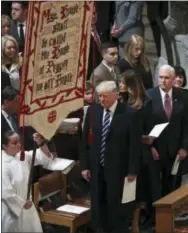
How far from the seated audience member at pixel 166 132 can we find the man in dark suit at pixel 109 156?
16 centimetres

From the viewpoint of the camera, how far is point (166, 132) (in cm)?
535

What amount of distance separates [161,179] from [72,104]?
2.88 ft

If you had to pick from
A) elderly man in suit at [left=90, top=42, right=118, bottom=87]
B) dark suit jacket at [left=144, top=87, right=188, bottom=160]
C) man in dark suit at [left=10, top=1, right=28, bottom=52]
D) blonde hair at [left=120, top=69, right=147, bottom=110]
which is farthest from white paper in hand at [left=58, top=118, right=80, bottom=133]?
man in dark suit at [left=10, top=1, right=28, bottom=52]

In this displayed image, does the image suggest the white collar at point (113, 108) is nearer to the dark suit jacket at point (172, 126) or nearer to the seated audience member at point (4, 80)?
the dark suit jacket at point (172, 126)

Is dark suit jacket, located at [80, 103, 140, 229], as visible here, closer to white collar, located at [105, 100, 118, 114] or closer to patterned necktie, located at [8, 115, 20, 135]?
white collar, located at [105, 100, 118, 114]

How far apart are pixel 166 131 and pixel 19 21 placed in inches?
Result: 51.6

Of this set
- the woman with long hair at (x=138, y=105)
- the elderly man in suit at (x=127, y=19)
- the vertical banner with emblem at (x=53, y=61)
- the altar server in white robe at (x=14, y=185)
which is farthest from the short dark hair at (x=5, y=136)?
the elderly man in suit at (x=127, y=19)

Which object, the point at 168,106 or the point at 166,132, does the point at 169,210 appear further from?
the point at 168,106

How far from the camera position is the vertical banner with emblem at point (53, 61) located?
15.5ft

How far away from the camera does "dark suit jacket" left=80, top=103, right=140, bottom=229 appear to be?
17.0ft

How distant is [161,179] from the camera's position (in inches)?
211

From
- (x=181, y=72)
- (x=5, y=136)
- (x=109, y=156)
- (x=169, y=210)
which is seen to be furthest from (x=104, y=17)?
(x=169, y=210)

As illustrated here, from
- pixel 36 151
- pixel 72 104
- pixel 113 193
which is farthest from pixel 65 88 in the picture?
pixel 113 193

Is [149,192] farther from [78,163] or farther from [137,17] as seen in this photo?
[137,17]
